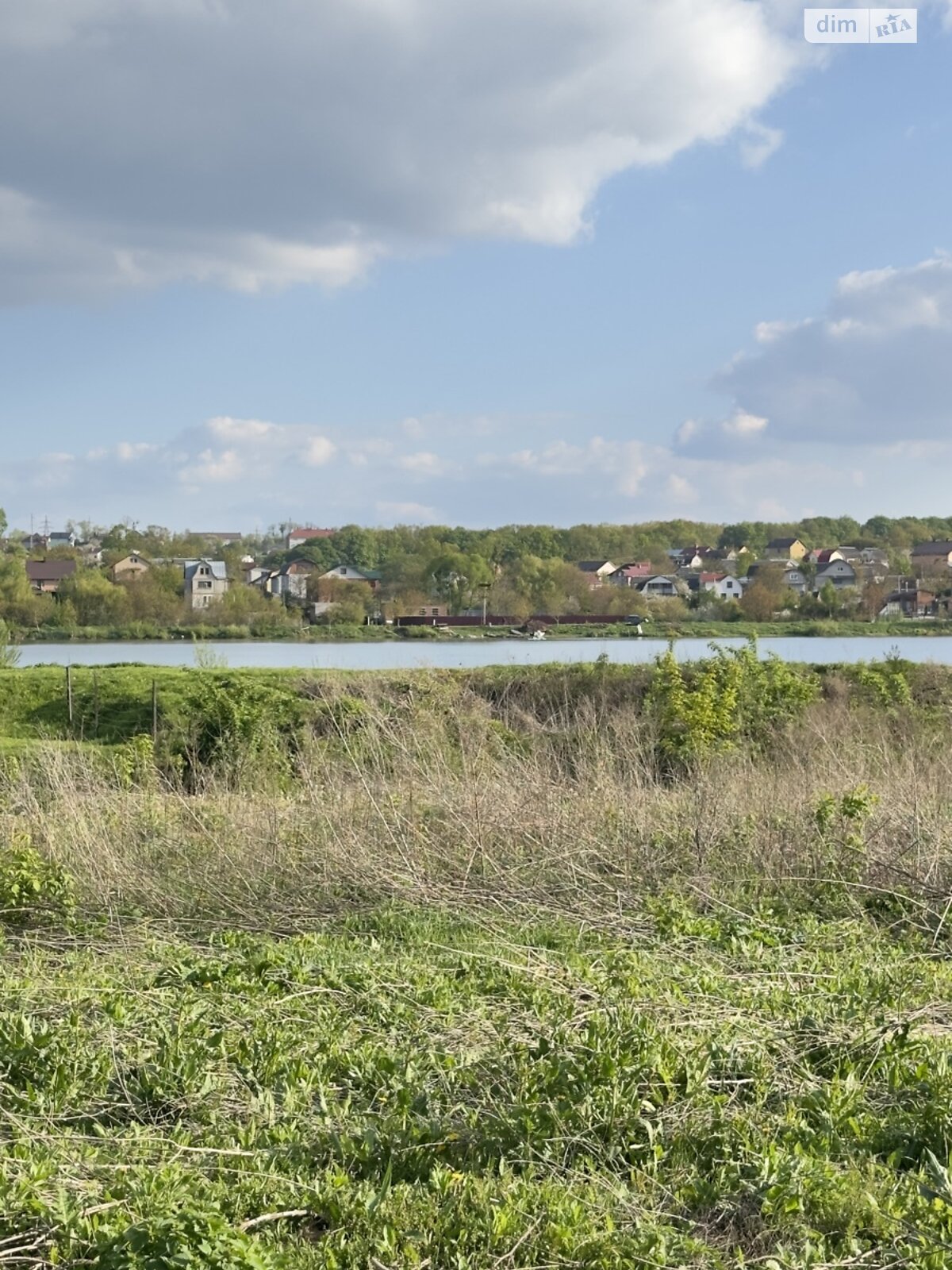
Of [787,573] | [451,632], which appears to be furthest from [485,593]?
[787,573]

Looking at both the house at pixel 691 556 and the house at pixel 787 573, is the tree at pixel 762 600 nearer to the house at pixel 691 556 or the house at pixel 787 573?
the house at pixel 787 573

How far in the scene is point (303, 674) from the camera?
89.7ft

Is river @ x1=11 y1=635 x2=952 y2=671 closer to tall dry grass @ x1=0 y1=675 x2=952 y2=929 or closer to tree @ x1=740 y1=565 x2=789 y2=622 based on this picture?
tree @ x1=740 y1=565 x2=789 y2=622

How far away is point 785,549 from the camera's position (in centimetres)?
6247

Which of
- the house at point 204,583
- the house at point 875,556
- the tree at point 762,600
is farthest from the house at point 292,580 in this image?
the house at point 875,556

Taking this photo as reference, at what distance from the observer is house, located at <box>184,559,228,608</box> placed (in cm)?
5900

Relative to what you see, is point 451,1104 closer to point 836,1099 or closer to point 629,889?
point 836,1099

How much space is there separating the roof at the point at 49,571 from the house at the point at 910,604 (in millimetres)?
37726

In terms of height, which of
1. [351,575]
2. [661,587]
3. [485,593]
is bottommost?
[485,593]

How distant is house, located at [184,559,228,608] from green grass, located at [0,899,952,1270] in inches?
2057

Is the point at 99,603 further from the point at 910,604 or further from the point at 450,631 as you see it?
the point at 910,604

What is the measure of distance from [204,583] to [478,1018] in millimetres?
56959

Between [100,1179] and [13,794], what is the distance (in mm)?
8681

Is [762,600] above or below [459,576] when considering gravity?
below
